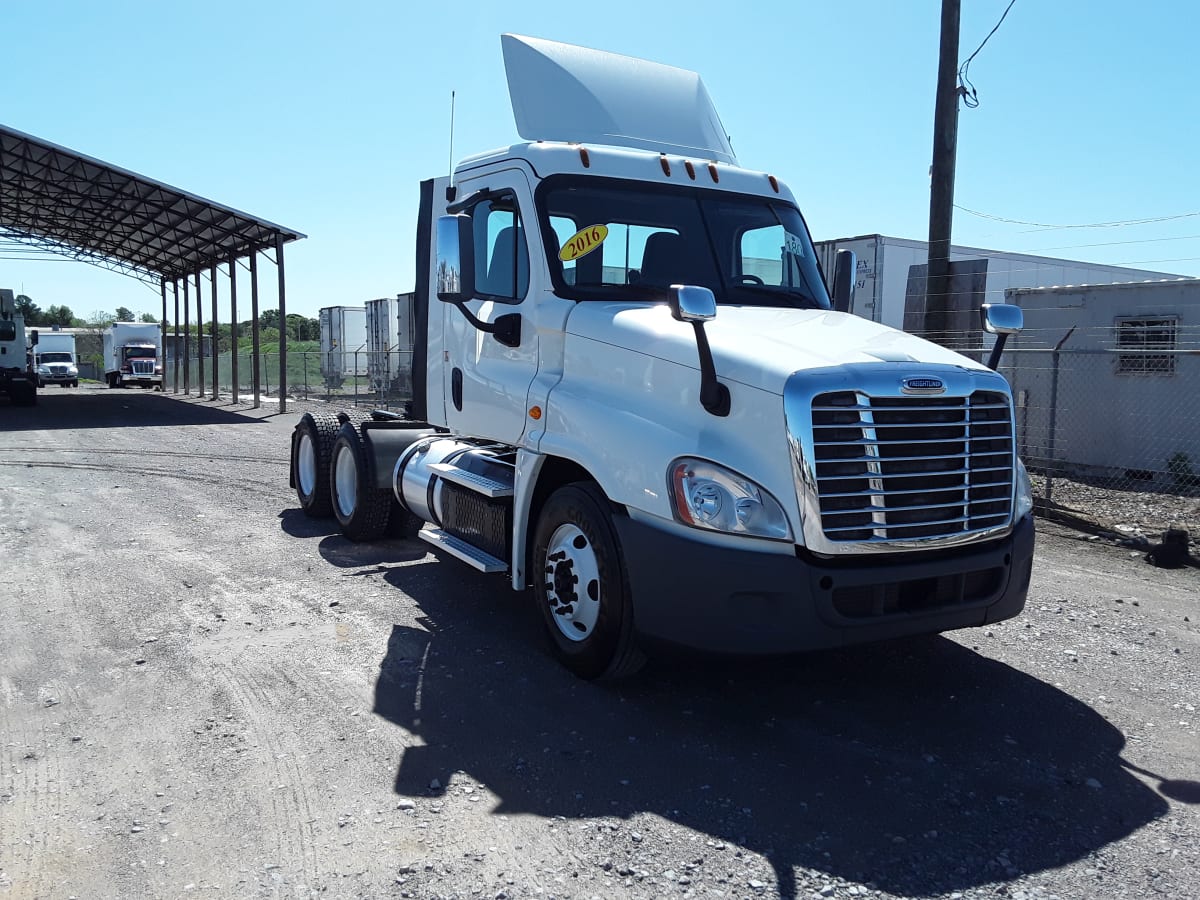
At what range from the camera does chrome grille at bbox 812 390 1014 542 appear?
13.8 feet

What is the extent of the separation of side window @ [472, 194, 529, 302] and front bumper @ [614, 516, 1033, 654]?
200cm

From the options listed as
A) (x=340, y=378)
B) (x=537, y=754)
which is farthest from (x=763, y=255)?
(x=340, y=378)

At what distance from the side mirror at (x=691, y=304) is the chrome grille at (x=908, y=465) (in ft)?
2.14

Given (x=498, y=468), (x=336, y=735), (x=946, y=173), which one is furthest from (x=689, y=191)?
(x=946, y=173)

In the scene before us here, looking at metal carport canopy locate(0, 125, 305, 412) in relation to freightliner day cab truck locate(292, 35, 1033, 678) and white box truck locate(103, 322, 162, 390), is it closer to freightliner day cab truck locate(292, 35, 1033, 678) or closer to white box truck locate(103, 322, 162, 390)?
white box truck locate(103, 322, 162, 390)

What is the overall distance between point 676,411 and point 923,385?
1151 millimetres

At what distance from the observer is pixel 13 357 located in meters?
29.3

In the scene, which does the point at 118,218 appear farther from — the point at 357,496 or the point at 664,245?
the point at 664,245

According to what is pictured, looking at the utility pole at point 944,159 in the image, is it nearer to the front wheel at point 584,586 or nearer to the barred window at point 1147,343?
the barred window at point 1147,343

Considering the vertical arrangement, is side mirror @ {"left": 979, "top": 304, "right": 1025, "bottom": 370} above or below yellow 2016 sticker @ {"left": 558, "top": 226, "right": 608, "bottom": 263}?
below

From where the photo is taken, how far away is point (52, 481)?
12.7 meters

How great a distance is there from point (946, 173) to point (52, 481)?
12.5 m

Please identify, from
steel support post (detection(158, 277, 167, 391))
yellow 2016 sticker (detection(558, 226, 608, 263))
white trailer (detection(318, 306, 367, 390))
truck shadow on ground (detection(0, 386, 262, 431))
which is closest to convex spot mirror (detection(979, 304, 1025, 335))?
yellow 2016 sticker (detection(558, 226, 608, 263))

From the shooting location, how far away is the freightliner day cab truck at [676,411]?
13.9 feet
